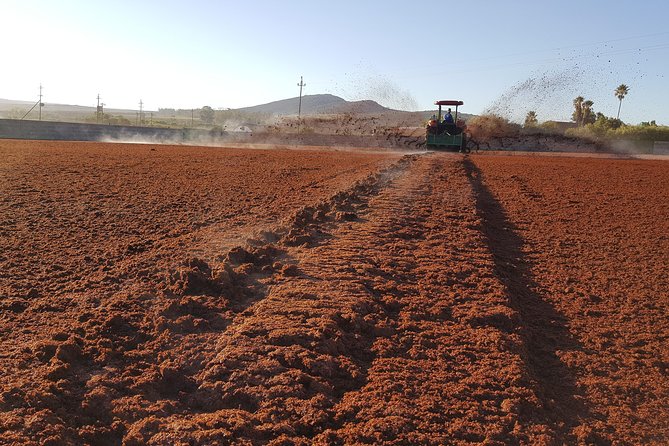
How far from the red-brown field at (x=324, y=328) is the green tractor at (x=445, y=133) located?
2410 cm

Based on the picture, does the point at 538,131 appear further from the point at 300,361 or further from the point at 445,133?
the point at 300,361

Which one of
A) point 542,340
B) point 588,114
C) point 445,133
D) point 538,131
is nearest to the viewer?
point 542,340

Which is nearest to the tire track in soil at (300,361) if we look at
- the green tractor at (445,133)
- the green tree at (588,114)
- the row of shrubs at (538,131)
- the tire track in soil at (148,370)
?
the tire track in soil at (148,370)

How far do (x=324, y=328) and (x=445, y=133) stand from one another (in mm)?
30784

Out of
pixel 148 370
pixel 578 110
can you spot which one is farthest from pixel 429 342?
pixel 578 110

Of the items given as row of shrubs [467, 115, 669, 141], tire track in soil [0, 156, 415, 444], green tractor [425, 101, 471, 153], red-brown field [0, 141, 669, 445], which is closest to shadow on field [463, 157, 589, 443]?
red-brown field [0, 141, 669, 445]

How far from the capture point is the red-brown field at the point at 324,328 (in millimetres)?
3414

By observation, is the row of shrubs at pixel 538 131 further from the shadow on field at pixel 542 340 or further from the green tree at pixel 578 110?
the shadow on field at pixel 542 340

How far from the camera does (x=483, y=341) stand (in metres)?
4.66

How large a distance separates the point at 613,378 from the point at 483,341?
974 mm

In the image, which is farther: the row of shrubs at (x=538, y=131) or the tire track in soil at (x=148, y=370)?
the row of shrubs at (x=538, y=131)

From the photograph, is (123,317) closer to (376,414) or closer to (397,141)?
(376,414)

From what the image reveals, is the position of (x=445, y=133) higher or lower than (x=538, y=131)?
lower

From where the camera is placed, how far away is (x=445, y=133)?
34.0 metres
